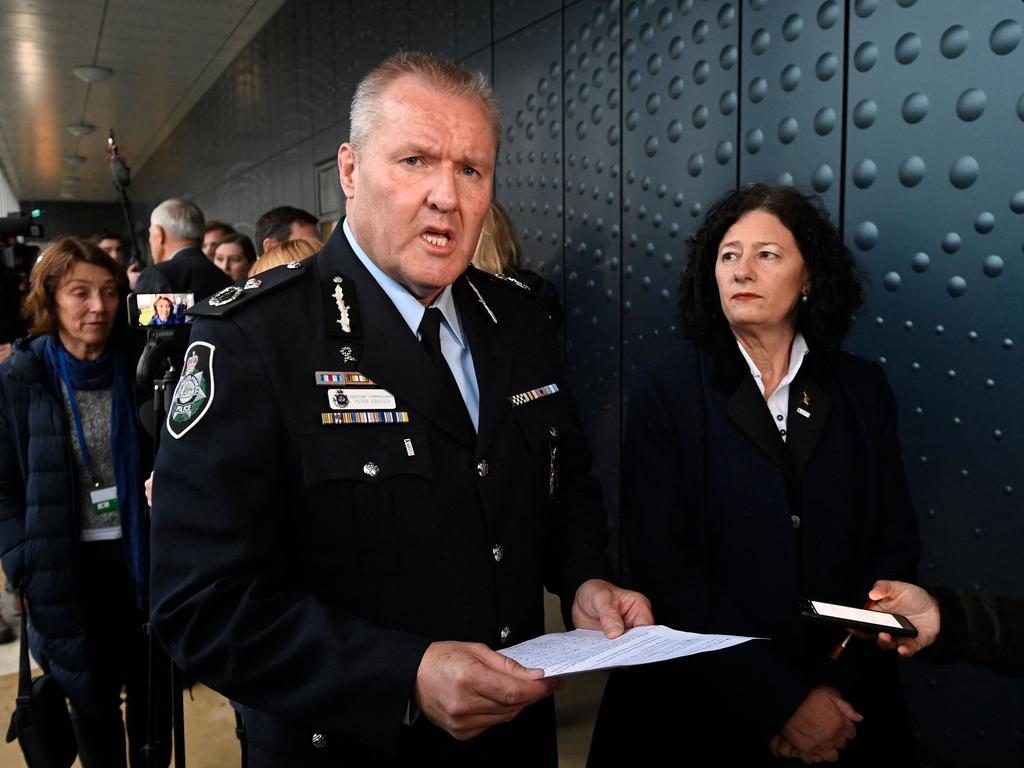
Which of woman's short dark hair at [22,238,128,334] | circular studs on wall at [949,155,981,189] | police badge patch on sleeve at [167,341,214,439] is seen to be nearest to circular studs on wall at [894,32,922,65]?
circular studs on wall at [949,155,981,189]

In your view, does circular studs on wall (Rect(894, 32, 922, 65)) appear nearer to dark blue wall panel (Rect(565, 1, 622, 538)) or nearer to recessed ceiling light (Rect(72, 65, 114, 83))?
dark blue wall panel (Rect(565, 1, 622, 538))

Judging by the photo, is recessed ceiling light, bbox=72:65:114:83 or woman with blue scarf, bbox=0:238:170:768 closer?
woman with blue scarf, bbox=0:238:170:768

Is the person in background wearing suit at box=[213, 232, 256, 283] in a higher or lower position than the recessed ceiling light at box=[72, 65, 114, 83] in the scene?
lower

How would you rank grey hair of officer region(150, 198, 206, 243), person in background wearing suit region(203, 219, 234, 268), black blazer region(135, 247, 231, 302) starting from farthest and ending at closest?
person in background wearing suit region(203, 219, 234, 268) → grey hair of officer region(150, 198, 206, 243) → black blazer region(135, 247, 231, 302)

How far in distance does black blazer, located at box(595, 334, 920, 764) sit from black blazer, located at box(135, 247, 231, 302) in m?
2.14

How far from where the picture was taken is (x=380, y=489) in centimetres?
119

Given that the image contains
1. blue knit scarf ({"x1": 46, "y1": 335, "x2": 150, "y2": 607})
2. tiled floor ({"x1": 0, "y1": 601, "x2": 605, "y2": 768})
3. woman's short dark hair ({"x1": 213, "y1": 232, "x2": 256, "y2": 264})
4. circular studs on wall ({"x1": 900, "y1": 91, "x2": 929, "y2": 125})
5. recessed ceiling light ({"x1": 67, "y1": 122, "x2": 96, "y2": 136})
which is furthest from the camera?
recessed ceiling light ({"x1": 67, "y1": 122, "x2": 96, "y2": 136})

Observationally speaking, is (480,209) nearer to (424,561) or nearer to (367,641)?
(424,561)

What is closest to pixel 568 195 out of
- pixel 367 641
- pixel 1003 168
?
pixel 1003 168

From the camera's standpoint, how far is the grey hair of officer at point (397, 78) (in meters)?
1.25

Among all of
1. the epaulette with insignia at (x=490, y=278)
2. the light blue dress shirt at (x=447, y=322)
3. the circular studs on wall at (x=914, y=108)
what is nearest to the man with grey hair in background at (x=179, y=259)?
the epaulette with insignia at (x=490, y=278)

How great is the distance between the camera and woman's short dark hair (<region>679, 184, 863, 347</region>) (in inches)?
76.9

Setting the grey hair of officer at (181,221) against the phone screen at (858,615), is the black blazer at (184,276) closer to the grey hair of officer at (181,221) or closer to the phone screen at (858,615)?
the grey hair of officer at (181,221)

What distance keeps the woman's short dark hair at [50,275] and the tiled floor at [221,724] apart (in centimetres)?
161
